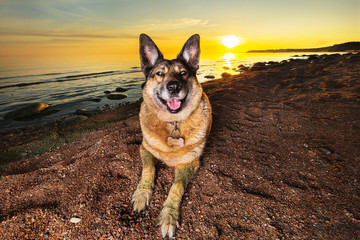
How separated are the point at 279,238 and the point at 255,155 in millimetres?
1754

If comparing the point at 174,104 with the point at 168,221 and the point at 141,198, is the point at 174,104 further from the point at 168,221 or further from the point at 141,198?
the point at 168,221

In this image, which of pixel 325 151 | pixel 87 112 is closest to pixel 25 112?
pixel 87 112

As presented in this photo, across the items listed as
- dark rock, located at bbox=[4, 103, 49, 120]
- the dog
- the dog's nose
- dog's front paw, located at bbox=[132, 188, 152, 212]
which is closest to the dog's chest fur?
the dog

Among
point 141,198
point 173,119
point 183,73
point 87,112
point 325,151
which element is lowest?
point 87,112

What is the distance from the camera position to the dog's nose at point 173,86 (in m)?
2.76

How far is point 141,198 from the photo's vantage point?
234 cm

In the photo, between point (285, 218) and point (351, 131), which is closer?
point (285, 218)

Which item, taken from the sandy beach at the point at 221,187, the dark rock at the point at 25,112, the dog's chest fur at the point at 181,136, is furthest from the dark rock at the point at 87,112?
the dog's chest fur at the point at 181,136

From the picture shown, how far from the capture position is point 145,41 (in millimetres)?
3207

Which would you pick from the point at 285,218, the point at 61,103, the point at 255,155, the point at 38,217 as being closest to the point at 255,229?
the point at 285,218

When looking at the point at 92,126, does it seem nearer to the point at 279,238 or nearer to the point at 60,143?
the point at 60,143

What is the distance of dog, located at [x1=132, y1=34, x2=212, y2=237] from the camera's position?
2811 mm

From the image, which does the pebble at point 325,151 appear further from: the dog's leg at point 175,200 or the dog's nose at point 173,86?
the dog's nose at point 173,86

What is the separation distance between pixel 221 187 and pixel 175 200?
2.58 ft
